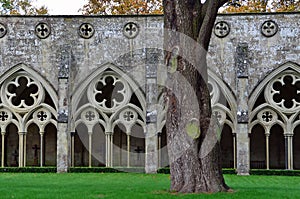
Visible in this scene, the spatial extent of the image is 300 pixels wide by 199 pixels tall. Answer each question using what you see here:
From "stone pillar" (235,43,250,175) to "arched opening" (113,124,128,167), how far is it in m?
7.94

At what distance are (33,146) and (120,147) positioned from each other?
410cm

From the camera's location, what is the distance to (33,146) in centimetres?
2745

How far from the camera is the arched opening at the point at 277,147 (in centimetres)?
2698

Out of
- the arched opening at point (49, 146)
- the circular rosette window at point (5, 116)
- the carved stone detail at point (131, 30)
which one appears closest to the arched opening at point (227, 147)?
the carved stone detail at point (131, 30)

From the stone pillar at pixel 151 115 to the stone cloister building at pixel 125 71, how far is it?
Result: 37 millimetres

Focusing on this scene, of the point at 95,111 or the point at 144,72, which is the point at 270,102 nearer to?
the point at 144,72

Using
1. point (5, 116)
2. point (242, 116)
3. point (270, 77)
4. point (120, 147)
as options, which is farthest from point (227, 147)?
point (5, 116)

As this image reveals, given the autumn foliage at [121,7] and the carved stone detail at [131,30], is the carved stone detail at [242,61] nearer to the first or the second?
the carved stone detail at [131,30]

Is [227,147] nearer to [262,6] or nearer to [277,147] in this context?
[277,147]

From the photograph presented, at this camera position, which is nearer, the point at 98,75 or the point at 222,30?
the point at 222,30

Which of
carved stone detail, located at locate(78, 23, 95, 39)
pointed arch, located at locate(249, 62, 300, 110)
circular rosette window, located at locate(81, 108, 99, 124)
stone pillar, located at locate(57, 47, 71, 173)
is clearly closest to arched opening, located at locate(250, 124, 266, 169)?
pointed arch, located at locate(249, 62, 300, 110)

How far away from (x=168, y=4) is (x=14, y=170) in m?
11.0

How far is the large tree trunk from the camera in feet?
40.7

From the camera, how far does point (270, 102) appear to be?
850 inches
